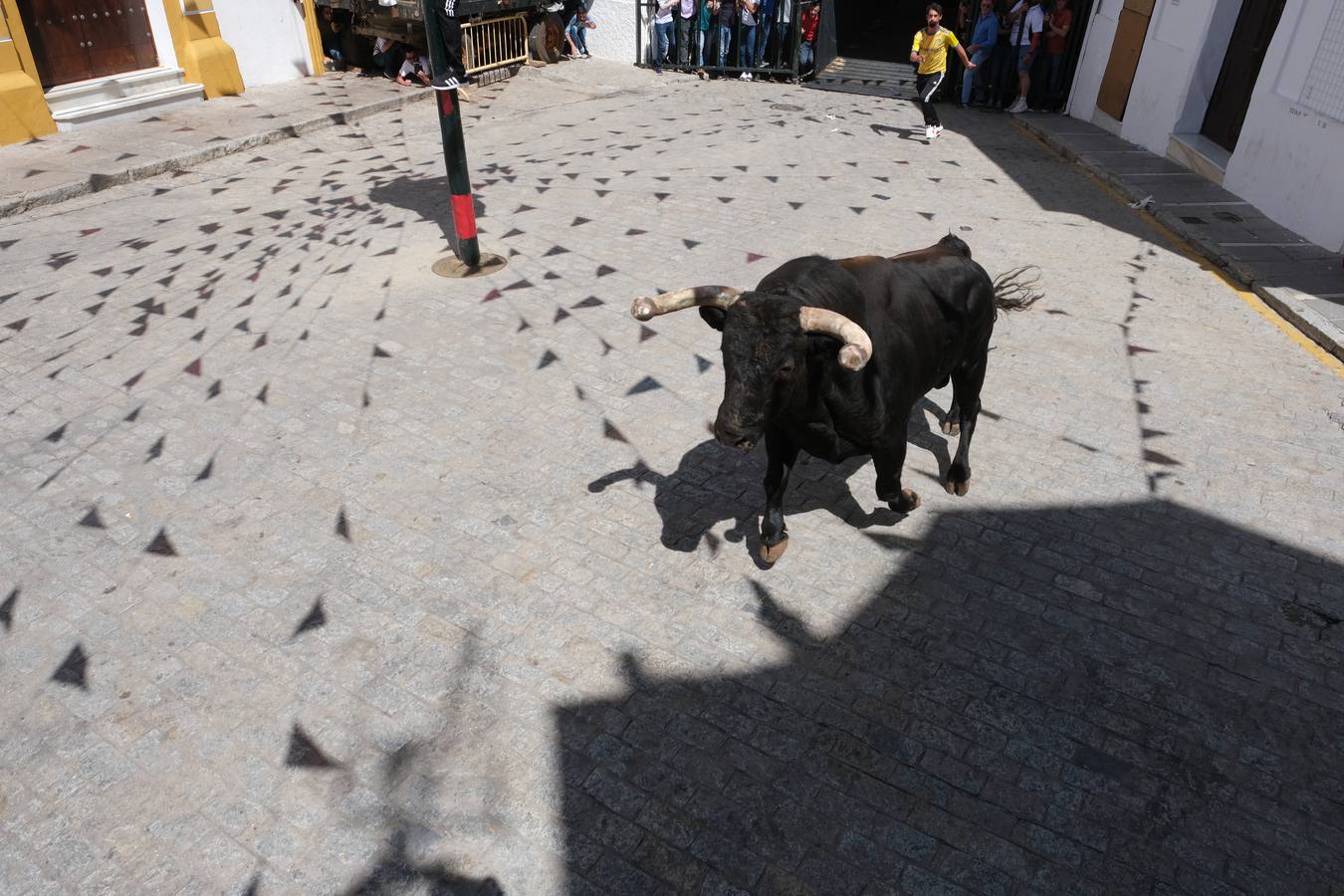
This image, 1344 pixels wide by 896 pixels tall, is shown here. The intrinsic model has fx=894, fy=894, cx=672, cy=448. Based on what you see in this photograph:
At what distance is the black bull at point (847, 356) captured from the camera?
12.8 feet

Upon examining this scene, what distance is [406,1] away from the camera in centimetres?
1578

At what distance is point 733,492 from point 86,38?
541 inches

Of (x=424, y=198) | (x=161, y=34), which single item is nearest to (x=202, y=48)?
(x=161, y=34)

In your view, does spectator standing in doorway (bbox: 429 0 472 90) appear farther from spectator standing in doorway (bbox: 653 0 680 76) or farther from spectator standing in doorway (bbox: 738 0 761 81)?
spectator standing in doorway (bbox: 653 0 680 76)

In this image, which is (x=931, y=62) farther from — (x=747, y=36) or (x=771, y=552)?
(x=771, y=552)

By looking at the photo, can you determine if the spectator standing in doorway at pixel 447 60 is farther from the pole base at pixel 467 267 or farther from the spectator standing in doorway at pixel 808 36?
the spectator standing in doorway at pixel 808 36

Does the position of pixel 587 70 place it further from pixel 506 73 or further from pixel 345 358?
pixel 345 358

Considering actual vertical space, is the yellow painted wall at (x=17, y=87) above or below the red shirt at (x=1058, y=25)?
below

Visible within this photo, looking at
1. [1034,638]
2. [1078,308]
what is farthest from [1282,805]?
[1078,308]

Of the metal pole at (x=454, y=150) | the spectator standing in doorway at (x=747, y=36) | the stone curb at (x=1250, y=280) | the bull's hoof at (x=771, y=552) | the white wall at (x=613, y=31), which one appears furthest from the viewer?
the white wall at (x=613, y=31)

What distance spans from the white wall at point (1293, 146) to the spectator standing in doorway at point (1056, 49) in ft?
18.7

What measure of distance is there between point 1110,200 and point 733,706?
1038cm

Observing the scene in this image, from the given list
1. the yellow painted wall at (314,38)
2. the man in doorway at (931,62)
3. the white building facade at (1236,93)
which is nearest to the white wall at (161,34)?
the yellow painted wall at (314,38)

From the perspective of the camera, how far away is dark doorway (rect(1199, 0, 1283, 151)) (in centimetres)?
1182
